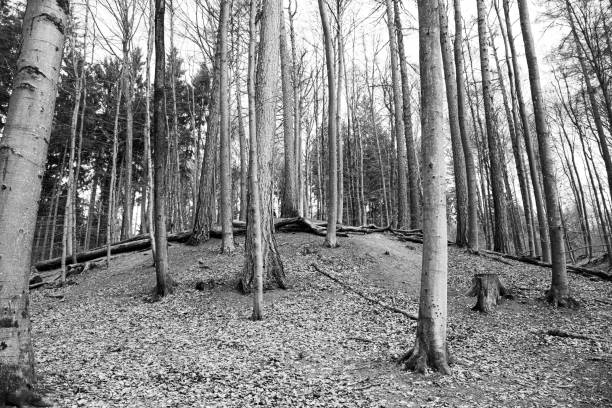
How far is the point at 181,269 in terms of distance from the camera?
9531 millimetres

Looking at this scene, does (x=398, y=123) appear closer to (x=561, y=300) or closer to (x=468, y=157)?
(x=468, y=157)

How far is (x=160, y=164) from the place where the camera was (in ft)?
24.8

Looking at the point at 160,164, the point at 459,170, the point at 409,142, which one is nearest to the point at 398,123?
the point at 409,142

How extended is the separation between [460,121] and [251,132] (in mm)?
8093

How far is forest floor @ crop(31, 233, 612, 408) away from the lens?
3.72 metres

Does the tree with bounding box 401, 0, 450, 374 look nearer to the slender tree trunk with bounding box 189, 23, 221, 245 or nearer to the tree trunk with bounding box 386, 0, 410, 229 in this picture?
the slender tree trunk with bounding box 189, 23, 221, 245

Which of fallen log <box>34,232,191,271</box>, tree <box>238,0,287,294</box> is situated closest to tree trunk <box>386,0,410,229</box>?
tree <box>238,0,287,294</box>

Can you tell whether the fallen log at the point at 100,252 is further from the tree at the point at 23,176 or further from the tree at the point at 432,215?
the tree at the point at 432,215

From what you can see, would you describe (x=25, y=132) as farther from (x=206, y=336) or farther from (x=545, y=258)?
(x=545, y=258)

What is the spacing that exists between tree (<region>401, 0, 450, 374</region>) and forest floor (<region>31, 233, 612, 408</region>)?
10.8 inches

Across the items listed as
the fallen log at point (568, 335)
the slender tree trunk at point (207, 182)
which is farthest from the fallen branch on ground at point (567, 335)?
the slender tree trunk at point (207, 182)

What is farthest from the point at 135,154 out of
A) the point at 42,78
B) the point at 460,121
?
the point at 42,78

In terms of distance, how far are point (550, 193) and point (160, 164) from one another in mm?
7996

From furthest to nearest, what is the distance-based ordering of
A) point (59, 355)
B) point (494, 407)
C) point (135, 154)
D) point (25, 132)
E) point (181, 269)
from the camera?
1. point (135, 154)
2. point (181, 269)
3. point (59, 355)
4. point (494, 407)
5. point (25, 132)
